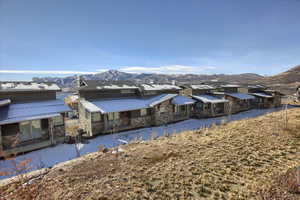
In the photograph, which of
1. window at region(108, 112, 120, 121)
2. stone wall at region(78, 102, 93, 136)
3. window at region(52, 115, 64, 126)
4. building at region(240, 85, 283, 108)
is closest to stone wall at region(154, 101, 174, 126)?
window at region(108, 112, 120, 121)

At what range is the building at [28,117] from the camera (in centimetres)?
1016

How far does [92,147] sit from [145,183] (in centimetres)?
775

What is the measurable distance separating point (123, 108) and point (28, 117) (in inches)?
296

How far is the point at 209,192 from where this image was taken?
481cm

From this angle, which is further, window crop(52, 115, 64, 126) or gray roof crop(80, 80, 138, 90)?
gray roof crop(80, 80, 138, 90)

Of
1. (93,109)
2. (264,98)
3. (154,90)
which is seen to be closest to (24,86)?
(93,109)

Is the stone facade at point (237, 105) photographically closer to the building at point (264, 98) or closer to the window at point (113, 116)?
the building at point (264, 98)

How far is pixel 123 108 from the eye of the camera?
14898mm

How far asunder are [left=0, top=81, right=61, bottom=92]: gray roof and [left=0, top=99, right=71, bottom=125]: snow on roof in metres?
1.24

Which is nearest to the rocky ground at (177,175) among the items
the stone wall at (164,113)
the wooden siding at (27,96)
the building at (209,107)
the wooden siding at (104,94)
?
the stone wall at (164,113)

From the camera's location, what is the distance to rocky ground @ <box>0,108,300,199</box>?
477 centimetres

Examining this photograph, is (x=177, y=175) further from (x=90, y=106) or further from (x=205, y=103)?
(x=205, y=103)

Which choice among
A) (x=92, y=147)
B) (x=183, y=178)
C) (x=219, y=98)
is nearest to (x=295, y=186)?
(x=183, y=178)

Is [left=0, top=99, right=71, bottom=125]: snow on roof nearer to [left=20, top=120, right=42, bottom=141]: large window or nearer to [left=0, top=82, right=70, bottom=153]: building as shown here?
[left=0, top=82, right=70, bottom=153]: building
